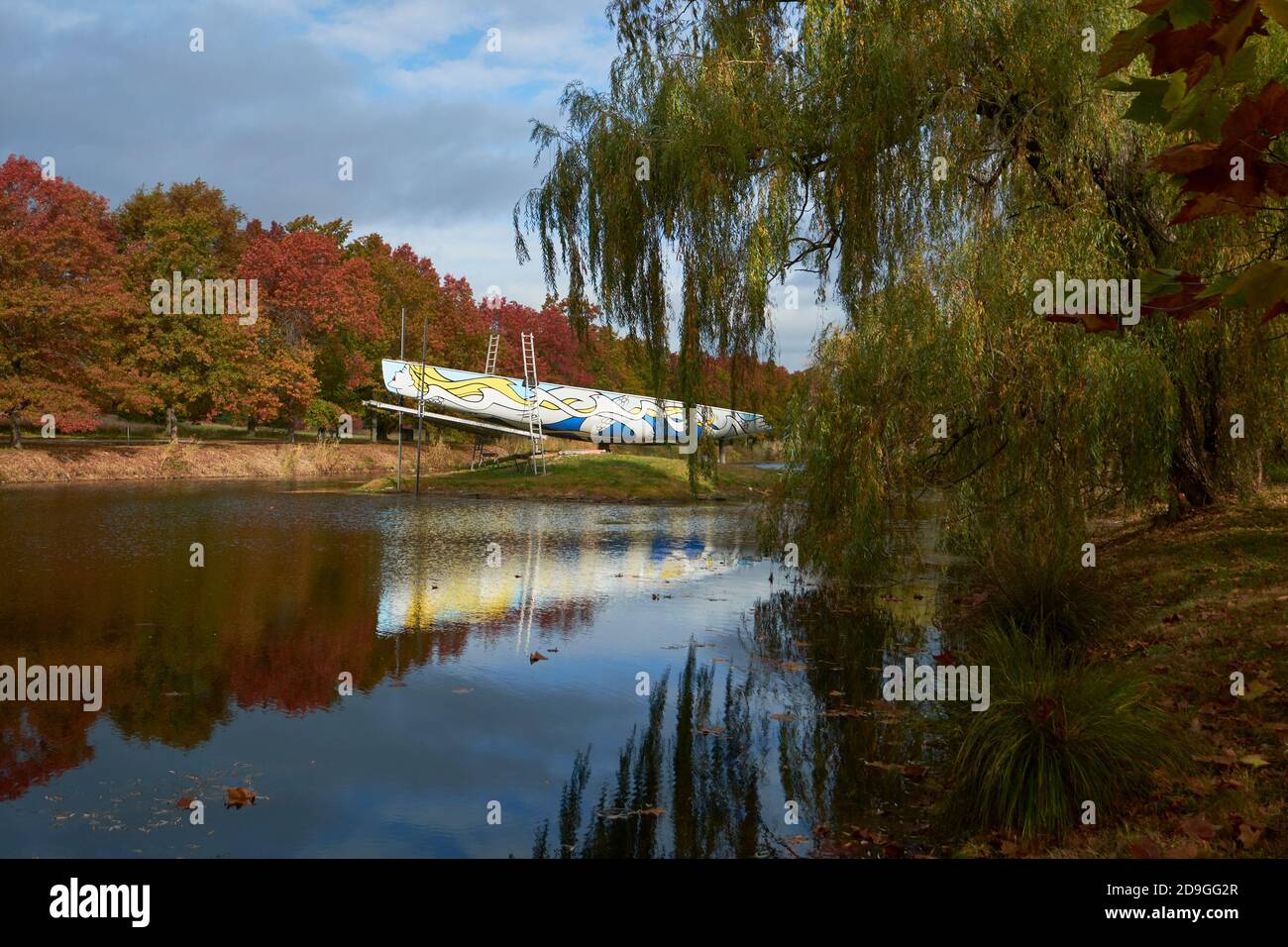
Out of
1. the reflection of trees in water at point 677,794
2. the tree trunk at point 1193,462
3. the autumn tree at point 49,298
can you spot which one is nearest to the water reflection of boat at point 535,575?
the reflection of trees in water at point 677,794

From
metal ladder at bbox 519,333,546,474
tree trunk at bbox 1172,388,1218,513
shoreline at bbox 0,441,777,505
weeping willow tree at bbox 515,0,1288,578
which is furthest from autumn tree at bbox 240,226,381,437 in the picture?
tree trunk at bbox 1172,388,1218,513

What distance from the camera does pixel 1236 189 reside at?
9.42 feet

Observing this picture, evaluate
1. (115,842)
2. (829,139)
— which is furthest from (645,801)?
(829,139)

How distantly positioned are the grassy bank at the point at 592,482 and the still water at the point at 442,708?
15.2 metres

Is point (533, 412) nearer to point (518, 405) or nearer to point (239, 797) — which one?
point (518, 405)

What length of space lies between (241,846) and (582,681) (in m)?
3.74

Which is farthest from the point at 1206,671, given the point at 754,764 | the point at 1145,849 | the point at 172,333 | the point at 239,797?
the point at 172,333

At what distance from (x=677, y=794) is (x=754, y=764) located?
0.77m

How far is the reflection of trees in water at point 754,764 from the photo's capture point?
196 inches

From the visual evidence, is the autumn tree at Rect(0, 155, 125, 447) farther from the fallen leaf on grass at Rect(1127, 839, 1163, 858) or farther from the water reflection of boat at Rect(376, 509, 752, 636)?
the fallen leaf on grass at Rect(1127, 839, 1163, 858)

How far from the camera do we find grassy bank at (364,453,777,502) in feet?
102

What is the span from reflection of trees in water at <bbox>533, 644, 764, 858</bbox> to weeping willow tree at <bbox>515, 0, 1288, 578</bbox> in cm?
381

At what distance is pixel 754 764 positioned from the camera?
6125 mm
